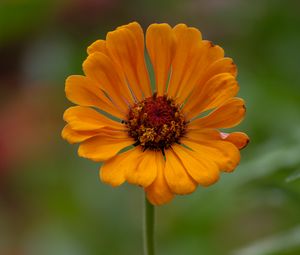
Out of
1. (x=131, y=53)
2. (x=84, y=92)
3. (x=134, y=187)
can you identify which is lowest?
(x=84, y=92)

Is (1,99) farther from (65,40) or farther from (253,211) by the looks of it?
(253,211)

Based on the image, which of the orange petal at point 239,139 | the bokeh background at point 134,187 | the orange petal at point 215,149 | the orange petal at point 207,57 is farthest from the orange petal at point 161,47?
the bokeh background at point 134,187

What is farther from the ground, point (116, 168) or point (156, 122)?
point (156, 122)

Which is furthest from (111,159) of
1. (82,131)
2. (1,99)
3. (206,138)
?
(1,99)

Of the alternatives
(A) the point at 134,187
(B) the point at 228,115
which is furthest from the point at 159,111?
(A) the point at 134,187

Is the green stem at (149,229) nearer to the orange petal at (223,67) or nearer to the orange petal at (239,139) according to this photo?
the orange petal at (239,139)

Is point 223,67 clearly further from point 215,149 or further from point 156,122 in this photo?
point 156,122

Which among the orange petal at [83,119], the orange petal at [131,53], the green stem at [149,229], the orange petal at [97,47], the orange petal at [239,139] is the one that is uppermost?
the orange petal at [131,53]

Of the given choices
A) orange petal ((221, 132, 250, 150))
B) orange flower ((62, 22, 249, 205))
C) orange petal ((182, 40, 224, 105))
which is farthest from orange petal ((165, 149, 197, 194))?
orange petal ((182, 40, 224, 105))
